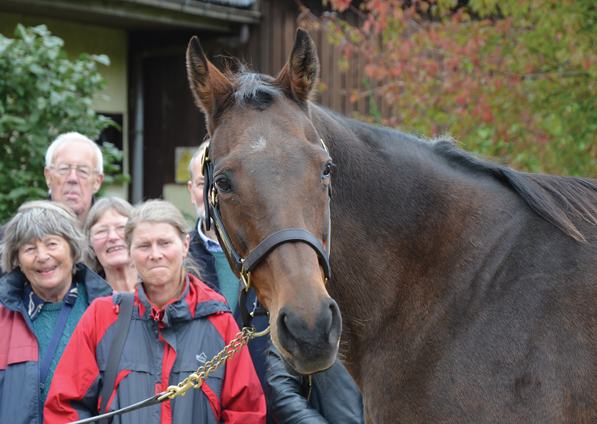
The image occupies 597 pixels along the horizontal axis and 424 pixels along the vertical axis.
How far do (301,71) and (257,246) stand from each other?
798 mm

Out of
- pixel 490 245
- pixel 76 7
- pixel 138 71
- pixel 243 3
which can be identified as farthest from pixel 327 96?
pixel 490 245

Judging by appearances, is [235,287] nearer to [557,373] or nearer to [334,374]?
[334,374]

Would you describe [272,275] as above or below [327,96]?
below

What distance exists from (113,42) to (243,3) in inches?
82.9

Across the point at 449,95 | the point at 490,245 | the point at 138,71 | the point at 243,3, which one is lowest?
the point at 490,245

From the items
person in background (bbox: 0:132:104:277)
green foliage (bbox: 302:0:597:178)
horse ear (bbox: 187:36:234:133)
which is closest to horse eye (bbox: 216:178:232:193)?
horse ear (bbox: 187:36:234:133)

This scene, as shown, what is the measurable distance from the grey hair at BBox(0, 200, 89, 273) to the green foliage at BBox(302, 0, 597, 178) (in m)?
3.40

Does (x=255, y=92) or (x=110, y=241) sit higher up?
(x=255, y=92)

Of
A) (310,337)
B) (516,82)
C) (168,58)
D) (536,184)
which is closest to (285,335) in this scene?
(310,337)

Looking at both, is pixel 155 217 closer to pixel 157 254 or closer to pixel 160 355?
pixel 157 254

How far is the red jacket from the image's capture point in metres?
2.61

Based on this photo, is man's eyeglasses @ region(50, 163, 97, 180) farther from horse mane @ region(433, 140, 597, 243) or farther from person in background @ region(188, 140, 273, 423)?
horse mane @ region(433, 140, 597, 243)

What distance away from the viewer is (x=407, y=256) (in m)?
2.40

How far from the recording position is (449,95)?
19.8ft
